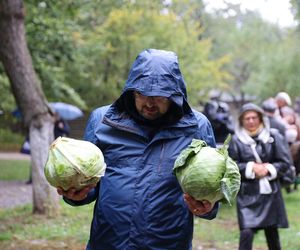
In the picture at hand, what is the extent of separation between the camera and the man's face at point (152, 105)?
9.53 ft

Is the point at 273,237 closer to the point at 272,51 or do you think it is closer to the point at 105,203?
the point at 105,203

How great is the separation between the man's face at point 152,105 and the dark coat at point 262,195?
2.87m

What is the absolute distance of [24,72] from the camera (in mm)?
8055

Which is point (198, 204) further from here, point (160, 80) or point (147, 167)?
point (160, 80)

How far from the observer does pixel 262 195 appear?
565 centimetres

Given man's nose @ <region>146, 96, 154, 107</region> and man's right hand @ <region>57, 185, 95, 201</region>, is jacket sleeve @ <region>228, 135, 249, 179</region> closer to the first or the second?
man's nose @ <region>146, 96, 154, 107</region>

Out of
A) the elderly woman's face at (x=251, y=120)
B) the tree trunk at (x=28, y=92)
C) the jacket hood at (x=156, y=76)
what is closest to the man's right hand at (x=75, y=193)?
the jacket hood at (x=156, y=76)

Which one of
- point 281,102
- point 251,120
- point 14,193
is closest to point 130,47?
point 14,193

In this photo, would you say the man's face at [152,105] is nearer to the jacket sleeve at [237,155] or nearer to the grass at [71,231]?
the jacket sleeve at [237,155]

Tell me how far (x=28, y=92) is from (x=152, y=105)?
5.60 metres

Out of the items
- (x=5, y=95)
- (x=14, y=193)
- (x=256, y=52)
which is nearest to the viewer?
(x=14, y=193)

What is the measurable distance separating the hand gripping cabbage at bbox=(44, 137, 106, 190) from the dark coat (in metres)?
3.07

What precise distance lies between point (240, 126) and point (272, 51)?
1303 inches

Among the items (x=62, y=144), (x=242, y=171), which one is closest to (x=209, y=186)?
(x=62, y=144)
